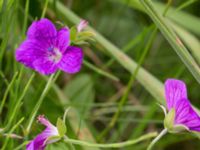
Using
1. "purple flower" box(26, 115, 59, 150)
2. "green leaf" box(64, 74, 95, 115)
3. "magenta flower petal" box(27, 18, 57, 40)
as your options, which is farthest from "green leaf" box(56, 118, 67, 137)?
"green leaf" box(64, 74, 95, 115)

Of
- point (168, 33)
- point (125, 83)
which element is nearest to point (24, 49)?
point (168, 33)

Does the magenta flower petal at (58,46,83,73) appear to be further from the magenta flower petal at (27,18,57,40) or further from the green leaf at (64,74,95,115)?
the green leaf at (64,74,95,115)

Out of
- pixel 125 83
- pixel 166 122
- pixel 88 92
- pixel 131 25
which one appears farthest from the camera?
pixel 131 25

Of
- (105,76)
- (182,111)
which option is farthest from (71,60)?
Answer: (105,76)

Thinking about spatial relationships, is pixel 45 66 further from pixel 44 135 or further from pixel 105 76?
pixel 105 76

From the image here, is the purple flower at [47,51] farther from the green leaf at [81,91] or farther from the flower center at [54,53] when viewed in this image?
the green leaf at [81,91]

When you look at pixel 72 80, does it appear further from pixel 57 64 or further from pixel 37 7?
pixel 57 64

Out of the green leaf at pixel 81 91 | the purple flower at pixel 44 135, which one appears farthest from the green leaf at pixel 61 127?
the green leaf at pixel 81 91

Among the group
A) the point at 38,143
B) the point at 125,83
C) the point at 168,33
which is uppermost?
the point at 168,33
